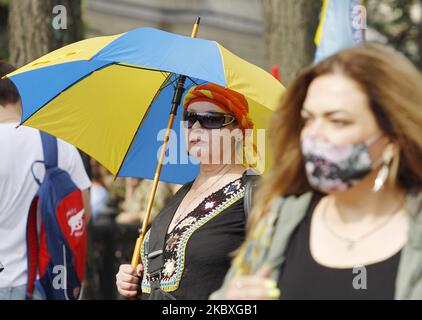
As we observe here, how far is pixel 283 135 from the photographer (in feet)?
11.3

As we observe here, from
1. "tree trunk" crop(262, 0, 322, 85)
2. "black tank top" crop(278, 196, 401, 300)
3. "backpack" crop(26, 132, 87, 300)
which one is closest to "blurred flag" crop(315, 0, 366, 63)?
"black tank top" crop(278, 196, 401, 300)

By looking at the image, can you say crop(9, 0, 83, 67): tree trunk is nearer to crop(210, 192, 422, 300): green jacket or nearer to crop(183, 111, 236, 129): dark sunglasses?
crop(183, 111, 236, 129): dark sunglasses

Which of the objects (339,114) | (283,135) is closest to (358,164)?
(339,114)

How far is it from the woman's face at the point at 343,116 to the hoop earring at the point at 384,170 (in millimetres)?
30

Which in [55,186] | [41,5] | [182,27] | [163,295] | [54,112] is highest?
[182,27]

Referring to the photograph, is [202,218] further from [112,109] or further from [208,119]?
[112,109]

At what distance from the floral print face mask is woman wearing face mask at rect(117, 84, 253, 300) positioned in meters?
1.44

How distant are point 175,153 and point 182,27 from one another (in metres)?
21.4

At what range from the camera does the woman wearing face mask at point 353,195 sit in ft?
10.2

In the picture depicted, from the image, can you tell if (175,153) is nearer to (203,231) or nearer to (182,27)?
(203,231)

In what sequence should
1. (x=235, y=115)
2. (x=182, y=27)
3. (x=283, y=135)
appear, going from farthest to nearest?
1. (x=182, y=27)
2. (x=235, y=115)
3. (x=283, y=135)

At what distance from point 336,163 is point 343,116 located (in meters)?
0.14

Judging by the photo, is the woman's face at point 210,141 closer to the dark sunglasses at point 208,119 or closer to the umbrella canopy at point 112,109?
the dark sunglasses at point 208,119

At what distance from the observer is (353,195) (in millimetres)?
3260
